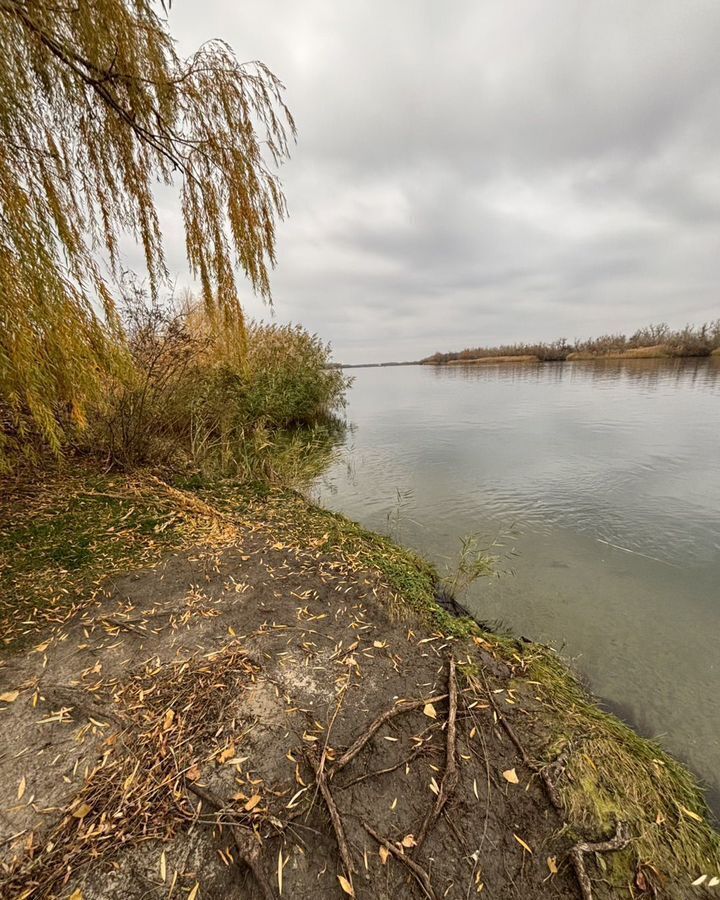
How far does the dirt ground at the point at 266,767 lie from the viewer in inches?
51.6

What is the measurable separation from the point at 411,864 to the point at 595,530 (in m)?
4.95

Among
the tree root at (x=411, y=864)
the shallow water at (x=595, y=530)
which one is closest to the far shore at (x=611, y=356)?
the shallow water at (x=595, y=530)

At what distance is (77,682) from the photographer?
2.05 metres

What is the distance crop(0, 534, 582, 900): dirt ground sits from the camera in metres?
1.31

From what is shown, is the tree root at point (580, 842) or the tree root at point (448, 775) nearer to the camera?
the tree root at point (580, 842)

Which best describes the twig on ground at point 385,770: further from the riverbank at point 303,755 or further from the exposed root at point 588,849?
the exposed root at point 588,849

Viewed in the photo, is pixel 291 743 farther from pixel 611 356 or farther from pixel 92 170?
pixel 611 356

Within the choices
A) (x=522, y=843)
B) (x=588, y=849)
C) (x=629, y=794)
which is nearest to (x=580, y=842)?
(x=588, y=849)

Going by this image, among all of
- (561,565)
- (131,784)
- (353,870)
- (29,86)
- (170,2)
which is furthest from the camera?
(561,565)

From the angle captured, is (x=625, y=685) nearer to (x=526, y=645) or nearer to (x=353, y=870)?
(x=526, y=645)

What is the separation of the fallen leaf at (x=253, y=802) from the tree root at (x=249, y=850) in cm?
7

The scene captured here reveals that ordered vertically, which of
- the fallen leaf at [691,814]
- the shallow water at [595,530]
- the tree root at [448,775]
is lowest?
the shallow water at [595,530]

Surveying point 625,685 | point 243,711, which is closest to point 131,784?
point 243,711

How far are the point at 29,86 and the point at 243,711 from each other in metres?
3.32
